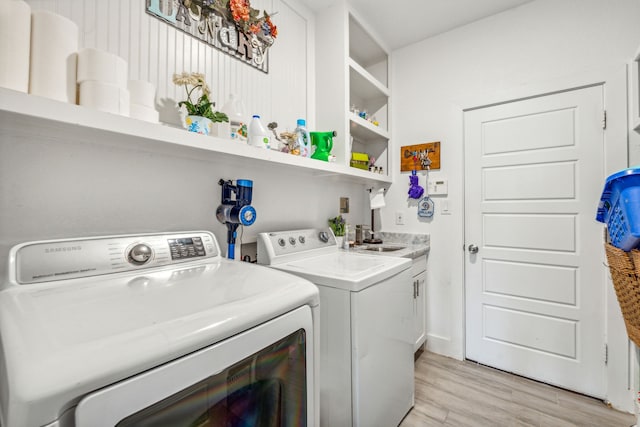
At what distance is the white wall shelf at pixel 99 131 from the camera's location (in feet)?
2.46

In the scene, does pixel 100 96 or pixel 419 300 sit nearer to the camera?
pixel 100 96

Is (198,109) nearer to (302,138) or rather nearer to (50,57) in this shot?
(50,57)

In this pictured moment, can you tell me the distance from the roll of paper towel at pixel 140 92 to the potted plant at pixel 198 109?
172 millimetres

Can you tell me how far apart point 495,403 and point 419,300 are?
0.77m

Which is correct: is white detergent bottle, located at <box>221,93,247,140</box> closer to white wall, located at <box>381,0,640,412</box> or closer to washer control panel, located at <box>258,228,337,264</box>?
washer control panel, located at <box>258,228,337,264</box>

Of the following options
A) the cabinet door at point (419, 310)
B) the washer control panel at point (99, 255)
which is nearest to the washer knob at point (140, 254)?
the washer control panel at point (99, 255)

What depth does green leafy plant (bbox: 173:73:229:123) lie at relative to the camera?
1233 mm

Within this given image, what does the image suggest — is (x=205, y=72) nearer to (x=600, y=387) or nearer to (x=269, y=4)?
(x=269, y=4)

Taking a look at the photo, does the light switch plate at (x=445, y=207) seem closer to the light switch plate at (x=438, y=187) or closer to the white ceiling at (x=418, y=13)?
the light switch plate at (x=438, y=187)

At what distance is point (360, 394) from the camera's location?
1.19 meters

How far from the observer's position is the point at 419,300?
225 centimetres

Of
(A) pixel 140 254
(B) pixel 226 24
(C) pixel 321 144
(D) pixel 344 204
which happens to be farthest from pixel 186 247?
(D) pixel 344 204

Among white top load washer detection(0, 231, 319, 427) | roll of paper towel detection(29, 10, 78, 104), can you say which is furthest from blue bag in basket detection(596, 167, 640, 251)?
roll of paper towel detection(29, 10, 78, 104)

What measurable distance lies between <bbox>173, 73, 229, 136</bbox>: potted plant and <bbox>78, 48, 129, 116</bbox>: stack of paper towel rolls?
Result: 0.31 metres
